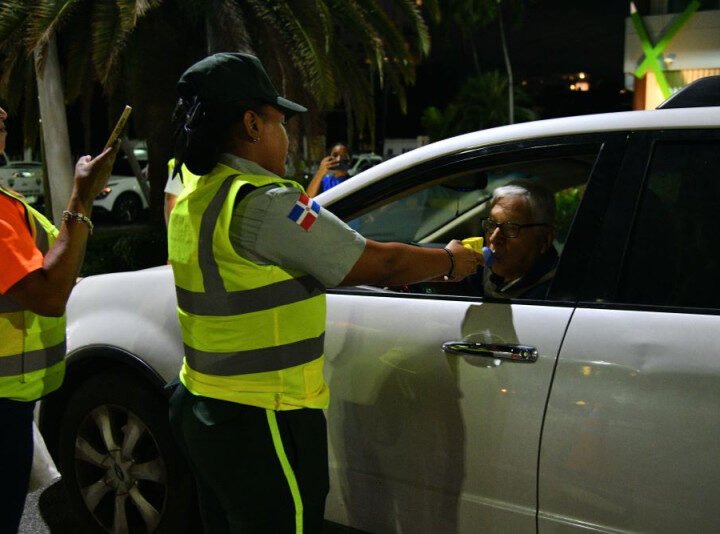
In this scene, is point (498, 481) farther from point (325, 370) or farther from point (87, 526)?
point (87, 526)

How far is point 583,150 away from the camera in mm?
2256

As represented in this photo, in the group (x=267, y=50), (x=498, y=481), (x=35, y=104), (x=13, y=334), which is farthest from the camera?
(x=35, y=104)

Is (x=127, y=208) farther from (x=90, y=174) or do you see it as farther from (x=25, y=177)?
(x=90, y=174)

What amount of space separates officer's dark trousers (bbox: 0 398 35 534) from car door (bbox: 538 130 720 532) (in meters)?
1.47

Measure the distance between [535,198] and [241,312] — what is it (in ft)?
3.89

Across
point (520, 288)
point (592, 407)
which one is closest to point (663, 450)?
point (592, 407)

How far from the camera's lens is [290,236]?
1840 mm

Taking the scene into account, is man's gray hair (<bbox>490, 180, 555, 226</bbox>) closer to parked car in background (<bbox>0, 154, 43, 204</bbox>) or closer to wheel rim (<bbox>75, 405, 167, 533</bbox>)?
wheel rim (<bbox>75, 405, 167, 533</bbox>)

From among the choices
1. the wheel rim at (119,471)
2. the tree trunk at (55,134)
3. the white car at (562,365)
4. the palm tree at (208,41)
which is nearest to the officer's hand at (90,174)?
the white car at (562,365)

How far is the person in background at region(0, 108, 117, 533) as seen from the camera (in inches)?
84.7

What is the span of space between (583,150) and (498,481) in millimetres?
916

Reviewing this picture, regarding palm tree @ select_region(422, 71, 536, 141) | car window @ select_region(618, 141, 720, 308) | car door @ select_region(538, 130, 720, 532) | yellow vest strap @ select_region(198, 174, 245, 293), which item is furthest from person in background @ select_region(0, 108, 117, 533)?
palm tree @ select_region(422, 71, 536, 141)

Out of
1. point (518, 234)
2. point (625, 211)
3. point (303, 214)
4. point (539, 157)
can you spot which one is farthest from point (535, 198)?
point (303, 214)

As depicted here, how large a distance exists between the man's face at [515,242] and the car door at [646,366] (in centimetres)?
49
